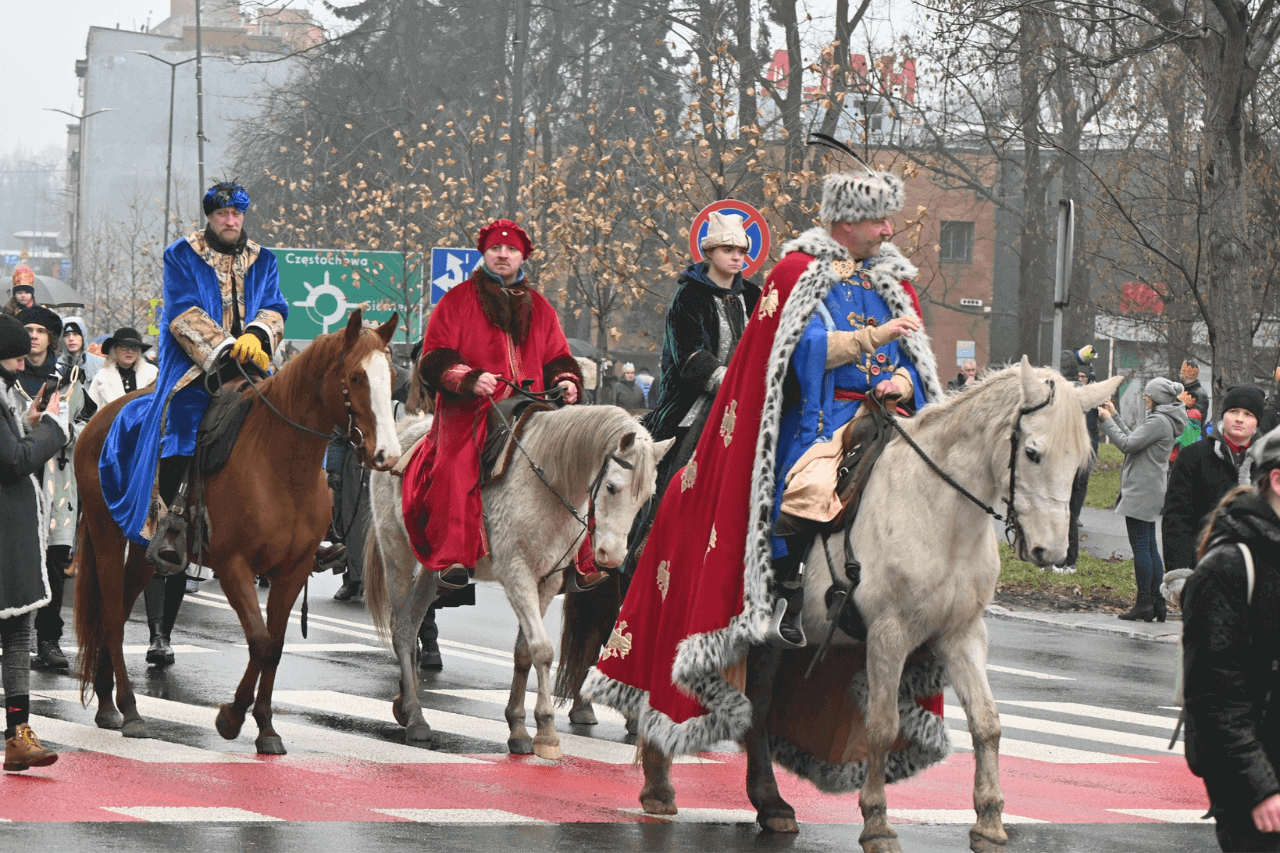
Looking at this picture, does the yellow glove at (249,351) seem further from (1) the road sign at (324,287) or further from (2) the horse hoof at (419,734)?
(1) the road sign at (324,287)

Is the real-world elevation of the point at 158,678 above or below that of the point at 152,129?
below

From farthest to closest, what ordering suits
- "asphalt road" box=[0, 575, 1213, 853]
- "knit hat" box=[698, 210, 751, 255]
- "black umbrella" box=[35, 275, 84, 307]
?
"black umbrella" box=[35, 275, 84, 307]
"knit hat" box=[698, 210, 751, 255]
"asphalt road" box=[0, 575, 1213, 853]

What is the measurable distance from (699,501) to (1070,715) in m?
4.48

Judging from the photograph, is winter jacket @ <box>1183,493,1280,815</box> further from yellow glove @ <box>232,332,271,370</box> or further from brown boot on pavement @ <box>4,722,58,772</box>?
yellow glove @ <box>232,332,271,370</box>

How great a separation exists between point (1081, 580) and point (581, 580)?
1089 centimetres

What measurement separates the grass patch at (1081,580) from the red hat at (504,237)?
918 cm

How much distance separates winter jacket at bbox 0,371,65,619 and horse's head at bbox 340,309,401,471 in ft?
4.50

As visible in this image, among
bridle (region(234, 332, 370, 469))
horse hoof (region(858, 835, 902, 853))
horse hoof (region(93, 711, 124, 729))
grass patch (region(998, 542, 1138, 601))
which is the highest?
bridle (region(234, 332, 370, 469))

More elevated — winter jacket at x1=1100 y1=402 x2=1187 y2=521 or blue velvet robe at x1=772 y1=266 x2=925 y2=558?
blue velvet robe at x1=772 y1=266 x2=925 y2=558

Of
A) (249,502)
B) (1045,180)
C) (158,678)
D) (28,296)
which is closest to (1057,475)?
(249,502)

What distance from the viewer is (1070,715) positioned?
1091 cm

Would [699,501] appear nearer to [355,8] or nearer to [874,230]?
[874,230]

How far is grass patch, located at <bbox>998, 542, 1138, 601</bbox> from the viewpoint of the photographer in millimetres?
18016

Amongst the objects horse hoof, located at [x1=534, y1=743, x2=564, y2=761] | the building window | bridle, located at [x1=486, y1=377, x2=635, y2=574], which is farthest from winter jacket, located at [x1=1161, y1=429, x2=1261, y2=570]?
the building window
